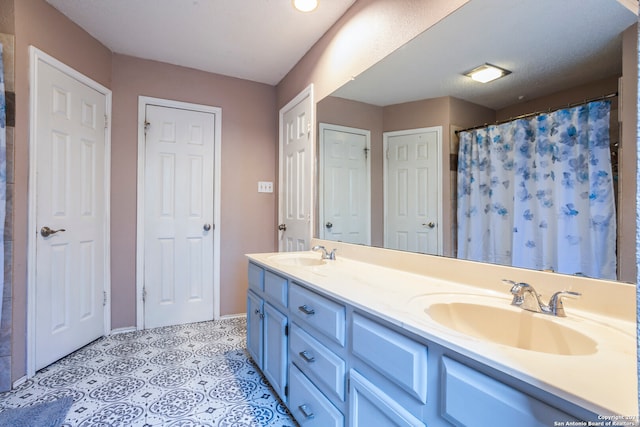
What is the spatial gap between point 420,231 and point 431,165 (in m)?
0.32

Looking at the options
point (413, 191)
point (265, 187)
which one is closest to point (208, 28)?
point (265, 187)

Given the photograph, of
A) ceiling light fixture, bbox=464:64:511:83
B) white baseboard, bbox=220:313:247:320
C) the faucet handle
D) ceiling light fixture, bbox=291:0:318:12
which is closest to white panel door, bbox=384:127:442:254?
ceiling light fixture, bbox=464:64:511:83

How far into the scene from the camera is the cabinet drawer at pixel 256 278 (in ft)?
5.99

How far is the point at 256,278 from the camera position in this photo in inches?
75.4

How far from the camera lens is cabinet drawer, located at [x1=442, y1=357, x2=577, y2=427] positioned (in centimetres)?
54

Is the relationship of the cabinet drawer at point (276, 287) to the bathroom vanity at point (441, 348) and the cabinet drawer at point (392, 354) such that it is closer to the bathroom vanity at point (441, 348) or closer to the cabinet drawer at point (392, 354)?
the bathroom vanity at point (441, 348)

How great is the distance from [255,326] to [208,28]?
2166mm

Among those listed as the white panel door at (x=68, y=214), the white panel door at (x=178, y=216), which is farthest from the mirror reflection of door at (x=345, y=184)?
the white panel door at (x=68, y=214)

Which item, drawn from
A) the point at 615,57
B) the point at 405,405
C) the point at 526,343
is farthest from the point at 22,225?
the point at 615,57

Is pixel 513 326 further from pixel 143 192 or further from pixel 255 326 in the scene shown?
pixel 143 192

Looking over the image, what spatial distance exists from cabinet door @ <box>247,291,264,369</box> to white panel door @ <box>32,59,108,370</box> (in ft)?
4.42

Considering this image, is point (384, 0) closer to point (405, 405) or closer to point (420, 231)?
point (420, 231)

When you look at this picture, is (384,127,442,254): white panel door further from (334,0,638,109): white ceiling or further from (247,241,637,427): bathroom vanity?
(334,0,638,109): white ceiling

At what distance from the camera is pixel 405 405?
811 mm
